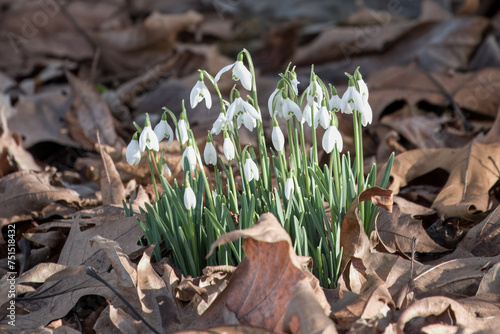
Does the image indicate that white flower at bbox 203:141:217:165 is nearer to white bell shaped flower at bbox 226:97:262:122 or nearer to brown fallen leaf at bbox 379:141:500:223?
white bell shaped flower at bbox 226:97:262:122

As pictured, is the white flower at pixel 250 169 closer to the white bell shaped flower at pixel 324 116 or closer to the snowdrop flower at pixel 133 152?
the white bell shaped flower at pixel 324 116

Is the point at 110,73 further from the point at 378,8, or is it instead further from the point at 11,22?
the point at 378,8

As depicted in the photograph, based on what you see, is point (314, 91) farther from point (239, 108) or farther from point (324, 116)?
point (239, 108)

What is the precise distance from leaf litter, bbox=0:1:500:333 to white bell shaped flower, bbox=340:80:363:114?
0.31 m

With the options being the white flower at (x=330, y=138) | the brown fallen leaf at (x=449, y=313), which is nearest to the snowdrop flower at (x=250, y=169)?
the white flower at (x=330, y=138)

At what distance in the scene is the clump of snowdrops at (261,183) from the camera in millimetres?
1625

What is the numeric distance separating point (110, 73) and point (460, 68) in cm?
312

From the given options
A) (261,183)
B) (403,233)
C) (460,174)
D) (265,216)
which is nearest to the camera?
(265,216)

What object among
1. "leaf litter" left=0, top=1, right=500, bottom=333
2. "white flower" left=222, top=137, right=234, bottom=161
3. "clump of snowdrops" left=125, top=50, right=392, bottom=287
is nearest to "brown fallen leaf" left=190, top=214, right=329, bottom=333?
"leaf litter" left=0, top=1, right=500, bottom=333

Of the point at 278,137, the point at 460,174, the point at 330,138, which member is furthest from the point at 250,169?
the point at 460,174

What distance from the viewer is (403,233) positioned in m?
2.00

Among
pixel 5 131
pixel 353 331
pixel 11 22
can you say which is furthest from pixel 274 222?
pixel 11 22

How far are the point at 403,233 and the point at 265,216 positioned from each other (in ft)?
2.42

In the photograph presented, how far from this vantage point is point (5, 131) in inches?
125
